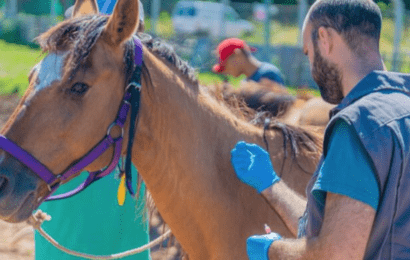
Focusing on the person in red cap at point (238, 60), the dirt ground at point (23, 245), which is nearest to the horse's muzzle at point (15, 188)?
the dirt ground at point (23, 245)

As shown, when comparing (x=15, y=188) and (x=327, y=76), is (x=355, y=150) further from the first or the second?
(x=15, y=188)

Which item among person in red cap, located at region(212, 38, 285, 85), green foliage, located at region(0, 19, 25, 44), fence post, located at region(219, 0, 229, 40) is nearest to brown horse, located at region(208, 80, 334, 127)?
person in red cap, located at region(212, 38, 285, 85)

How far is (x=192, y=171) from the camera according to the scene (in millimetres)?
2424

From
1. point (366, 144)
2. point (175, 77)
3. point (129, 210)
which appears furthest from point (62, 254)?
point (366, 144)

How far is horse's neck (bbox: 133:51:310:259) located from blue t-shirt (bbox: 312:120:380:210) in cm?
93

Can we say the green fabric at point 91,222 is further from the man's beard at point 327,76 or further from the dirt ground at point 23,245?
the man's beard at point 327,76

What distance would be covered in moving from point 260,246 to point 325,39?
2.14 ft

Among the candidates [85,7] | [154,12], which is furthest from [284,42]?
[85,7]

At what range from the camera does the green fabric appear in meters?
3.30

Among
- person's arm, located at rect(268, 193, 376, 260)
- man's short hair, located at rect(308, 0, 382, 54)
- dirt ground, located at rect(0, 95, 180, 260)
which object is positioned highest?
man's short hair, located at rect(308, 0, 382, 54)

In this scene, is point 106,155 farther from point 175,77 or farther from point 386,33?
point 386,33

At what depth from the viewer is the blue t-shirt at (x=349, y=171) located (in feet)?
4.91

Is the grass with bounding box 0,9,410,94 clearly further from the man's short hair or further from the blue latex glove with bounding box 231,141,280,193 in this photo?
the man's short hair

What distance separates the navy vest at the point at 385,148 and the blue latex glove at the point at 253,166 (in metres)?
0.59
